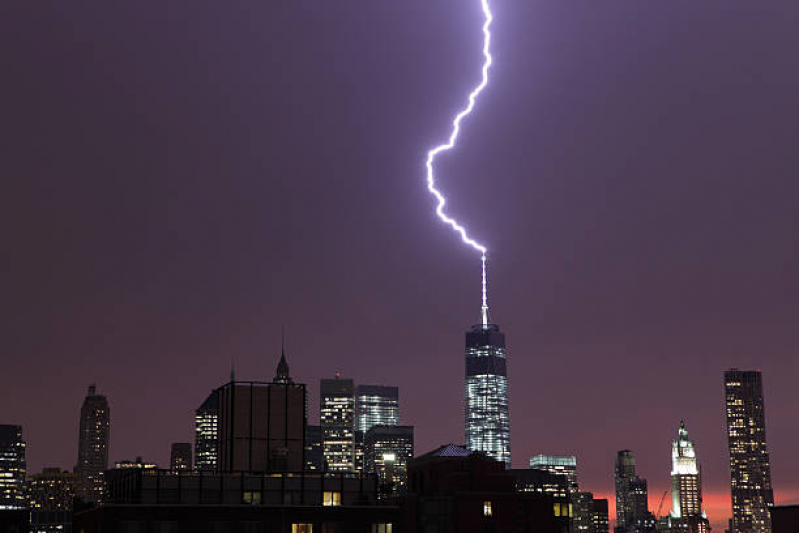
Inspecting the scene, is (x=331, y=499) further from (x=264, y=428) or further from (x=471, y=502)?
(x=471, y=502)

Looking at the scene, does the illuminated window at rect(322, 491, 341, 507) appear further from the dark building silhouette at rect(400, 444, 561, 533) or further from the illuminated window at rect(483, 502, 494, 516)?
the illuminated window at rect(483, 502, 494, 516)

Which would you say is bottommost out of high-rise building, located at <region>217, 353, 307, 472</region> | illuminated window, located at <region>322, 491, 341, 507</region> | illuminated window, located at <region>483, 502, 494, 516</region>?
illuminated window, located at <region>483, 502, 494, 516</region>

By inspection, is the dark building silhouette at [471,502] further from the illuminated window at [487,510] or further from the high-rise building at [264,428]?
the high-rise building at [264,428]

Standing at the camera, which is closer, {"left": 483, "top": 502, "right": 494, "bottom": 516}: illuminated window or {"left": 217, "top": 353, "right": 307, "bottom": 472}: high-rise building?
{"left": 217, "top": 353, "right": 307, "bottom": 472}: high-rise building

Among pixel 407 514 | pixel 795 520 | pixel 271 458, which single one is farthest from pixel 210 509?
pixel 407 514

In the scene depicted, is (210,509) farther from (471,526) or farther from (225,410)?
(471,526)

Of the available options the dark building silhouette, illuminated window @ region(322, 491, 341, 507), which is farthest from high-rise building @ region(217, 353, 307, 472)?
the dark building silhouette

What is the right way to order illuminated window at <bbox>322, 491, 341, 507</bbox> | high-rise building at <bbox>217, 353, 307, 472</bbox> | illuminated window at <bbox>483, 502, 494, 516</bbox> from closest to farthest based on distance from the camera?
illuminated window at <bbox>322, 491, 341, 507</bbox> → high-rise building at <bbox>217, 353, 307, 472</bbox> → illuminated window at <bbox>483, 502, 494, 516</bbox>

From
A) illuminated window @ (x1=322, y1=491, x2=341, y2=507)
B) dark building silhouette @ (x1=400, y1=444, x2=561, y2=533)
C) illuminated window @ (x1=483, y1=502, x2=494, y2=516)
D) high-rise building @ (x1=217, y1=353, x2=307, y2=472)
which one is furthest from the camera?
illuminated window @ (x1=483, y1=502, x2=494, y2=516)

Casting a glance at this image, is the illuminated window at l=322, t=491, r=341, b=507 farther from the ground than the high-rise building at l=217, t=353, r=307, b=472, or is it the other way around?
the high-rise building at l=217, t=353, r=307, b=472
